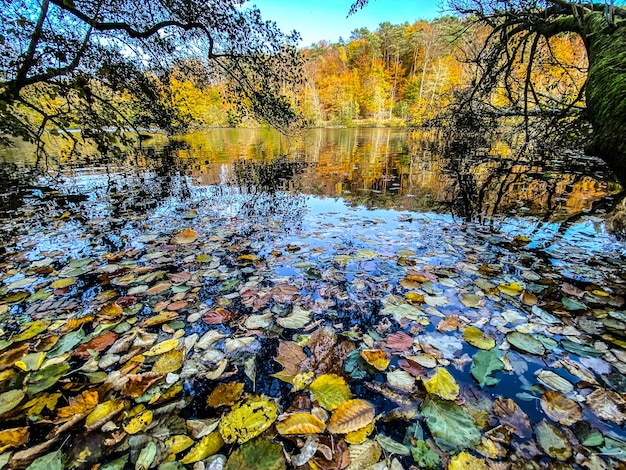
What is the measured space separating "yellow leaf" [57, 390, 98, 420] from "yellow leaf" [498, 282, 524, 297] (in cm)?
281

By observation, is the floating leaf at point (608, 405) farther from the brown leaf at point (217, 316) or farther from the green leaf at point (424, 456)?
the brown leaf at point (217, 316)

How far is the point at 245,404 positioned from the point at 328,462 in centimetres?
48

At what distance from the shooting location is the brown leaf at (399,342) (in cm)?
170

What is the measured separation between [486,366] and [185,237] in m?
3.41

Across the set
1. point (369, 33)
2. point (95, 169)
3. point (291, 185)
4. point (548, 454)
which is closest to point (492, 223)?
point (548, 454)

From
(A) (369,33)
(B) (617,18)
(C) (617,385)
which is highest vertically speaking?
(A) (369,33)

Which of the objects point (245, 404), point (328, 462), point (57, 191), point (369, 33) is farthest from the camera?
point (369, 33)

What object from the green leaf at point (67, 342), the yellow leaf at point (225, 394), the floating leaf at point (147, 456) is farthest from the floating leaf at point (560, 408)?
the green leaf at point (67, 342)

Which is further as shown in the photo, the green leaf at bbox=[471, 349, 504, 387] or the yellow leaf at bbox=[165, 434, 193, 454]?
the green leaf at bbox=[471, 349, 504, 387]

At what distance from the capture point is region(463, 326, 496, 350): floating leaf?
1.68 m

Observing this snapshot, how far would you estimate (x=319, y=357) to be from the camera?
166 centimetres

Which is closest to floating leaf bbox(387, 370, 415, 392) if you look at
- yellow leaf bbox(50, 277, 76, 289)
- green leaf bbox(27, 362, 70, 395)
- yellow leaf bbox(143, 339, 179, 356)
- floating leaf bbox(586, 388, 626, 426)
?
floating leaf bbox(586, 388, 626, 426)

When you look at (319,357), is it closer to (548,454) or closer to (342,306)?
(342,306)

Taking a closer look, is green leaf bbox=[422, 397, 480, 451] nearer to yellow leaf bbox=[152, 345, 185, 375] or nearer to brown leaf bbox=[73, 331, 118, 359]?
yellow leaf bbox=[152, 345, 185, 375]
